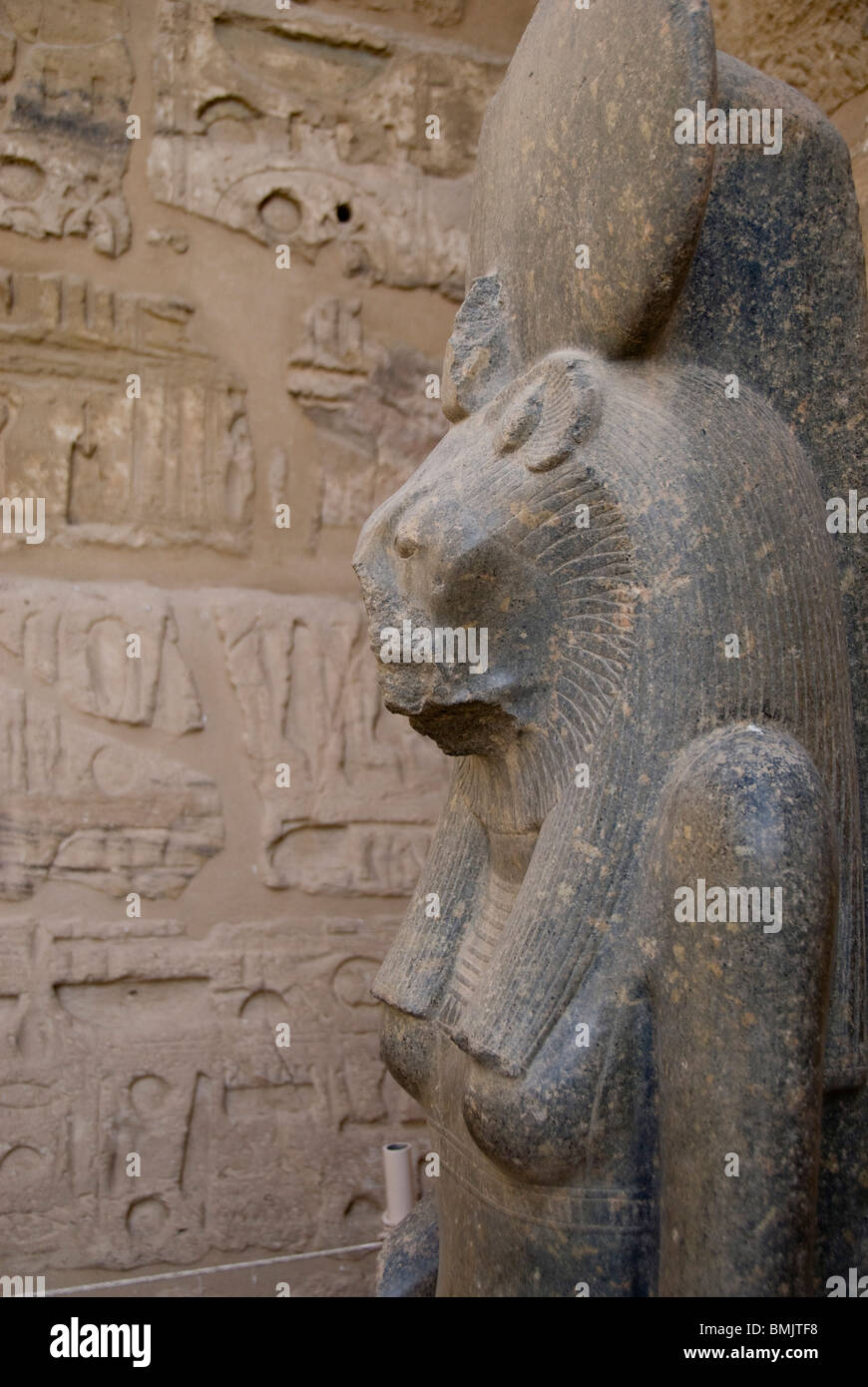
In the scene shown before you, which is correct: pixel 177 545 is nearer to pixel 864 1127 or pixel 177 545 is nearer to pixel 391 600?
pixel 391 600

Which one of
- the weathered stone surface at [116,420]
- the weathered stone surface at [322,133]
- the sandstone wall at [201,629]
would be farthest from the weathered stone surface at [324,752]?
the weathered stone surface at [322,133]

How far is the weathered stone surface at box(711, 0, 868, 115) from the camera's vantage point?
6.73 feet

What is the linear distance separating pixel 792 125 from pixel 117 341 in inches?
56.6

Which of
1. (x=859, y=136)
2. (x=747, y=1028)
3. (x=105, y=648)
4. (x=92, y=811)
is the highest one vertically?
(x=859, y=136)

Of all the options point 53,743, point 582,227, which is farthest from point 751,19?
point 53,743

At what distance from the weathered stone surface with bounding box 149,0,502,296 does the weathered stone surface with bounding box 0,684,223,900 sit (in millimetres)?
1082

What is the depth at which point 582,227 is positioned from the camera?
1.32 meters

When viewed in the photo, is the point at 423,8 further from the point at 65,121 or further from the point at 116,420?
the point at 116,420

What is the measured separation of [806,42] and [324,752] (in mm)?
1581

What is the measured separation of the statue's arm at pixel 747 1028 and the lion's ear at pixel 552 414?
371mm

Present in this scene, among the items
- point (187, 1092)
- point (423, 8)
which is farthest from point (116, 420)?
point (187, 1092)

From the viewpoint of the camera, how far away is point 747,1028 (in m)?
1.10

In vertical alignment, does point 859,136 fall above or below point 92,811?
above

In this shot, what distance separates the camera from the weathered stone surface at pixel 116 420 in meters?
2.30
